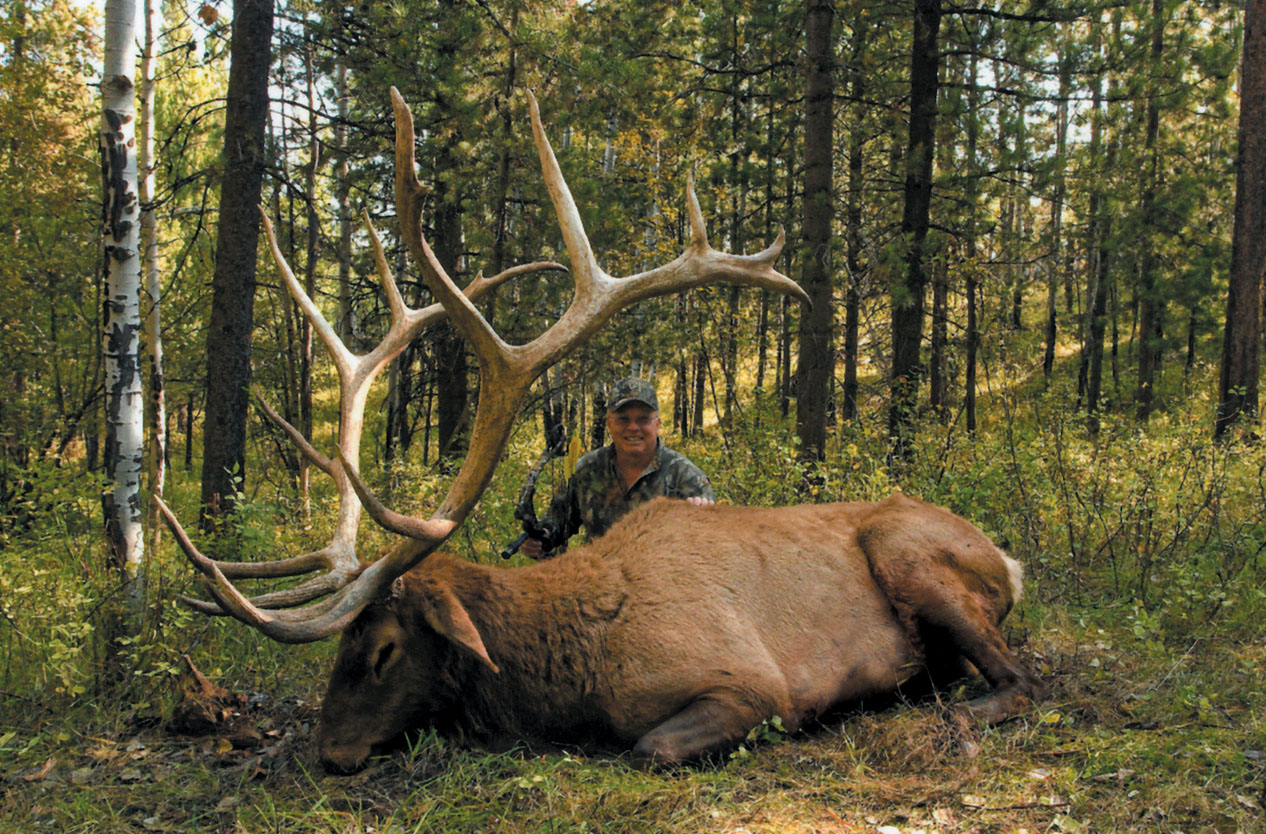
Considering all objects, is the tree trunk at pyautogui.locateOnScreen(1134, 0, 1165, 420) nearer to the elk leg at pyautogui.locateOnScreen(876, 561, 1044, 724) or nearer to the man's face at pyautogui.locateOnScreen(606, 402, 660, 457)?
the elk leg at pyautogui.locateOnScreen(876, 561, 1044, 724)

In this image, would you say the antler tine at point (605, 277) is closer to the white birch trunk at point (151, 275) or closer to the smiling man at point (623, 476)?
the smiling man at point (623, 476)

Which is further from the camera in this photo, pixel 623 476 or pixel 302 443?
pixel 623 476

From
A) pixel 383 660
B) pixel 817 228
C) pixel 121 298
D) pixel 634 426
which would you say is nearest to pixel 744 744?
pixel 383 660

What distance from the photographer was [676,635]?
4023mm

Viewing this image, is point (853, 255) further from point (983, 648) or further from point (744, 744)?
point (744, 744)

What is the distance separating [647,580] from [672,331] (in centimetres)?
830

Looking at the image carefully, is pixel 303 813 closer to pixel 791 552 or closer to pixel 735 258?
pixel 791 552

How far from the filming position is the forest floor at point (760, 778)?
311 cm

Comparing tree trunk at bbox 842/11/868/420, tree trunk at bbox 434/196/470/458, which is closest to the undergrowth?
tree trunk at bbox 434/196/470/458

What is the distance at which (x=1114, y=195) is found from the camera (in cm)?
1335

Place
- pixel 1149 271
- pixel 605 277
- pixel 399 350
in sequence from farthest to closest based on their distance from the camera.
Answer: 1. pixel 1149 271
2. pixel 399 350
3. pixel 605 277

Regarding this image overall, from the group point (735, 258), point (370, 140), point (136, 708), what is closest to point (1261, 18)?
point (735, 258)

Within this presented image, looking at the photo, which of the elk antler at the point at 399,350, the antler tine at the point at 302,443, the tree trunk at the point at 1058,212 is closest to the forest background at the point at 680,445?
the tree trunk at the point at 1058,212

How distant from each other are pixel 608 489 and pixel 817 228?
435cm
